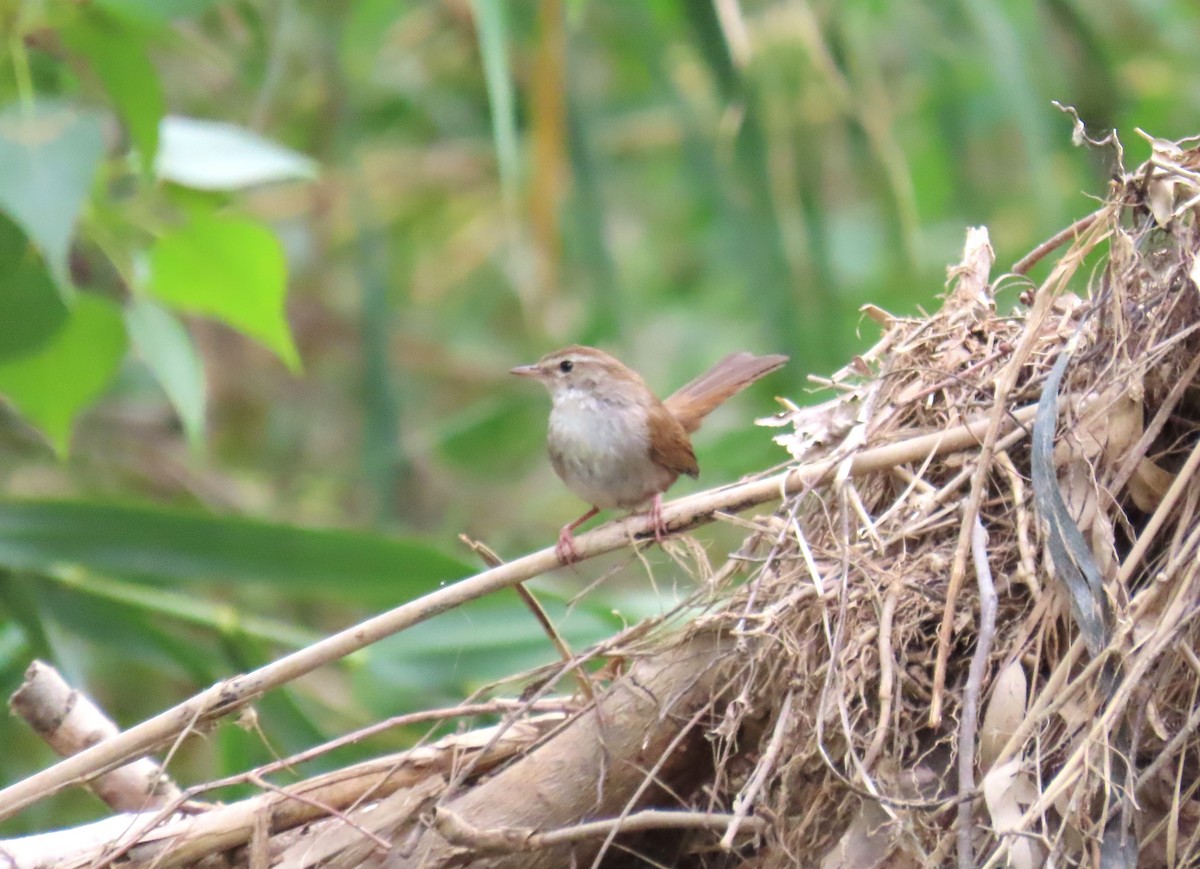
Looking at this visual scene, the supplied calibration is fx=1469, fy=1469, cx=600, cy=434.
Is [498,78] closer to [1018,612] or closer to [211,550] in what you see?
[211,550]

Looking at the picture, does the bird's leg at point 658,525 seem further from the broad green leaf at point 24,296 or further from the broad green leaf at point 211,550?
the broad green leaf at point 24,296

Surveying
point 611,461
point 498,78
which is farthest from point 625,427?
point 498,78

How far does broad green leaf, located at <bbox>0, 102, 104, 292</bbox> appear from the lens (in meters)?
2.64

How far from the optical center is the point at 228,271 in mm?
3367

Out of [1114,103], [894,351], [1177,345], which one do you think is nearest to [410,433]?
[1114,103]

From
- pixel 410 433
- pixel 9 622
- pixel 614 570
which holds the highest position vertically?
pixel 614 570

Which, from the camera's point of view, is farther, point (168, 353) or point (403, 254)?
point (403, 254)

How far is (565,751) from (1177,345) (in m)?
1.03

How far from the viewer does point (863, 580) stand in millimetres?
2059

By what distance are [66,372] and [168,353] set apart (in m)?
0.23

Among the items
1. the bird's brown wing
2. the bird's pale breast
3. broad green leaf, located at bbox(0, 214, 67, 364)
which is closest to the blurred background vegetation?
broad green leaf, located at bbox(0, 214, 67, 364)

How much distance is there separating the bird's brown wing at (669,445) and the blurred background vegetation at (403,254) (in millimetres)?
384

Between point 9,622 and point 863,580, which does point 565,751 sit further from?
point 9,622

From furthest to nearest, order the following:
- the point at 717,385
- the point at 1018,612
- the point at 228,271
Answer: the point at 717,385 < the point at 228,271 < the point at 1018,612
